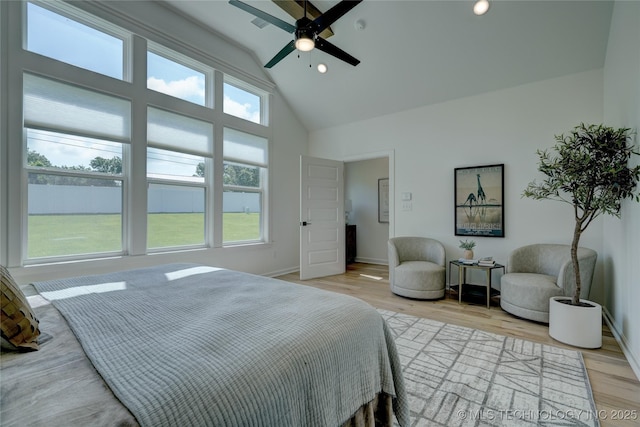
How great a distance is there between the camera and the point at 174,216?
385cm

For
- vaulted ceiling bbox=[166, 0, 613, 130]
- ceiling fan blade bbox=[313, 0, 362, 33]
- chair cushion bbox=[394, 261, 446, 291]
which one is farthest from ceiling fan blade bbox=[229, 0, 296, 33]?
chair cushion bbox=[394, 261, 446, 291]

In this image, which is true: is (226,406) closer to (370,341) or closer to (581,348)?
(370,341)

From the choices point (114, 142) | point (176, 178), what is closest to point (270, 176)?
point (176, 178)

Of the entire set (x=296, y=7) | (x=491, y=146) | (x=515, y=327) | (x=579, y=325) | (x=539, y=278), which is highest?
(x=296, y=7)

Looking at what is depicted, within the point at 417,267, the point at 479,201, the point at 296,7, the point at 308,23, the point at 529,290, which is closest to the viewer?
the point at 308,23

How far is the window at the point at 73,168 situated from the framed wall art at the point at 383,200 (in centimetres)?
497

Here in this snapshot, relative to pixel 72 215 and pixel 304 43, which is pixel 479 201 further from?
pixel 72 215

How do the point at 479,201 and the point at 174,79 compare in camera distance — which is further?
the point at 479,201

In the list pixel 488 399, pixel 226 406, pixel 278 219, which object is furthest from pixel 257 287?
pixel 278 219

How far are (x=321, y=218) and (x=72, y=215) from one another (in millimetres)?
3385

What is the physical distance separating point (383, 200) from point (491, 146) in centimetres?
287

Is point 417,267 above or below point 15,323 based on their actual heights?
below

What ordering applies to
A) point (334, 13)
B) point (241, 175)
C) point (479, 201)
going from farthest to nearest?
point (241, 175) → point (479, 201) → point (334, 13)

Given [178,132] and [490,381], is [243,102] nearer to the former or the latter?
[178,132]
